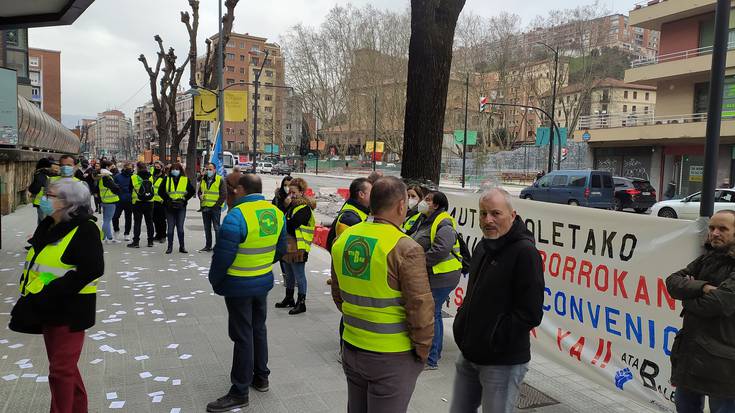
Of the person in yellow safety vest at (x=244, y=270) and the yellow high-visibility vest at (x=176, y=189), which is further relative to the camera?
the yellow high-visibility vest at (x=176, y=189)

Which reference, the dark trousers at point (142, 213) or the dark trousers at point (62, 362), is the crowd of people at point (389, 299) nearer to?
the dark trousers at point (62, 362)

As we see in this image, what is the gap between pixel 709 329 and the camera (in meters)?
2.82

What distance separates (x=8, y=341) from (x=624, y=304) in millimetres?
5612

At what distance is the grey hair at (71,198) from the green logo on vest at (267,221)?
112 cm

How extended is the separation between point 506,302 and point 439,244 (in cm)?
166

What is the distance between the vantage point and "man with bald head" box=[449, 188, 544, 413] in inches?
105

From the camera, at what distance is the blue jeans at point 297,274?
6.39m

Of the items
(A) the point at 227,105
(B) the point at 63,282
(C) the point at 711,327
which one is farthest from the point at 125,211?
(C) the point at 711,327

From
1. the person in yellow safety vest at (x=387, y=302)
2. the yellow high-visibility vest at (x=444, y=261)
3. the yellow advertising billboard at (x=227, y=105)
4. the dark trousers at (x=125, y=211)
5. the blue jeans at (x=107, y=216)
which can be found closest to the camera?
the person in yellow safety vest at (x=387, y=302)

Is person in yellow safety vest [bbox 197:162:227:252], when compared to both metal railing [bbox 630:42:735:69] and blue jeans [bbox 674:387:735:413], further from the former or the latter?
metal railing [bbox 630:42:735:69]

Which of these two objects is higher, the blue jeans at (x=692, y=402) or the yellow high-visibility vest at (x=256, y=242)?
the yellow high-visibility vest at (x=256, y=242)

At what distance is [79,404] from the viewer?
347 centimetres

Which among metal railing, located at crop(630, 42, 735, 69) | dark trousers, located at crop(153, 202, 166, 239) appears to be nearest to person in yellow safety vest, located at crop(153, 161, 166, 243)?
dark trousers, located at crop(153, 202, 166, 239)

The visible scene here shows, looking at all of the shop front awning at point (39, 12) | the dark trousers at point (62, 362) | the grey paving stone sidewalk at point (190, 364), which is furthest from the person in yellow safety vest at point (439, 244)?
the shop front awning at point (39, 12)
